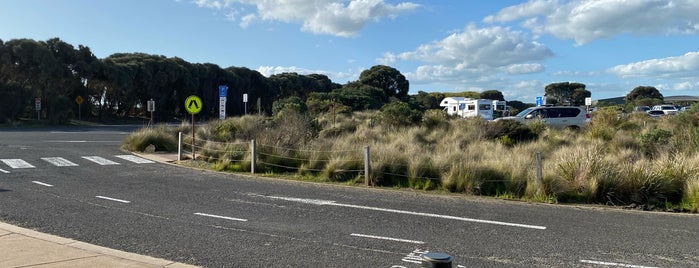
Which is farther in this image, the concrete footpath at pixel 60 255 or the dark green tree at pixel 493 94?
the dark green tree at pixel 493 94

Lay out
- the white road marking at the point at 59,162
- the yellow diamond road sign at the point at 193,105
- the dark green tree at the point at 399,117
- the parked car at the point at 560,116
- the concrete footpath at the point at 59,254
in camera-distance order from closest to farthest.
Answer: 1. the concrete footpath at the point at 59,254
2. the white road marking at the point at 59,162
3. the yellow diamond road sign at the point at 193,105
4. the dark green tree at the point at 399,117
5. the parked car at the point at 560,116

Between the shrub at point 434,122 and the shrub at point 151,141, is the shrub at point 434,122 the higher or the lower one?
the higher one

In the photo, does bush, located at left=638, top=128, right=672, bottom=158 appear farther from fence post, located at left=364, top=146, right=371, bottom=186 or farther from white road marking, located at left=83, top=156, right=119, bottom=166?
white road marking, located at left=83, top=156, right=119, bottom=166

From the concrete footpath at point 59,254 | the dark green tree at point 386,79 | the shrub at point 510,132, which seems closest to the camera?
the concrete footpath at point 59,254

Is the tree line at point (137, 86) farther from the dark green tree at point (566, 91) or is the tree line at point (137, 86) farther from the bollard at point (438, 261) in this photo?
the dark green tree at point (566, 91)

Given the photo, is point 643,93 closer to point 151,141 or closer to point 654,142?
point 654,142

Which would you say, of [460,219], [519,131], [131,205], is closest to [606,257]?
[460,219]

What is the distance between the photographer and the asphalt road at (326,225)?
21.1ft

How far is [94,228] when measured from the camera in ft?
25.3

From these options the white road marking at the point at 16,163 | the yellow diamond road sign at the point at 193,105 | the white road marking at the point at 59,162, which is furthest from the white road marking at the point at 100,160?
the yellow diamond road sign at the point at 193,105

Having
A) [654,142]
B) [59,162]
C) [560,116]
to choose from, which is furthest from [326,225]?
[560,116]

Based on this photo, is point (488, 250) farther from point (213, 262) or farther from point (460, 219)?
point (213, 262)

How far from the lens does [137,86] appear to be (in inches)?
2307

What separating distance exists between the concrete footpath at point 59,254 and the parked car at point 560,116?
25.5 m
